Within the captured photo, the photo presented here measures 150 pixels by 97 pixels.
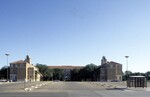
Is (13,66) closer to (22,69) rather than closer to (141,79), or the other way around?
(22,69)

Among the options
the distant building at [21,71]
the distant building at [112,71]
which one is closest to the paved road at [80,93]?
the distant building at [21,71]

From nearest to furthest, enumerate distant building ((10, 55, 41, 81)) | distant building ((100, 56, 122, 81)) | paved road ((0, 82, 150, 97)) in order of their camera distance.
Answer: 1. paved road ((0, 82, 150, 97))
2. distant building ((10, 55, 41, 81))
3. distant building ((100, 56, 122, 81))

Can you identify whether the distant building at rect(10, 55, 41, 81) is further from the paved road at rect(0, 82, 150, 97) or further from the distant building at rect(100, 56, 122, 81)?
the paved road at rect(0, 82, 150, 97)

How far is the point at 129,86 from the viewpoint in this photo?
55.9 meters

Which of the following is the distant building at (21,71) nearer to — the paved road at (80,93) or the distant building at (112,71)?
the distant building at (112,71)

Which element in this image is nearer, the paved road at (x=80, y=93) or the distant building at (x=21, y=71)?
the paved road at (x=80, y=93)

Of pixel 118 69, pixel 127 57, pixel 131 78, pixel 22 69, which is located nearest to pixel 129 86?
pixel 131 78

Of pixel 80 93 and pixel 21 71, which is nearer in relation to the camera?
pixel 80 93

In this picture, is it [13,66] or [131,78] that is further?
[13,66]

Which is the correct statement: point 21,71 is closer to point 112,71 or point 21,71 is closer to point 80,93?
point 112,71

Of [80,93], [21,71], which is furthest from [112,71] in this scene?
[80,93]

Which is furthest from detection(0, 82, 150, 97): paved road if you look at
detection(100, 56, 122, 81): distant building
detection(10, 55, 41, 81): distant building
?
detection(100, 56, 122, 81): distant building

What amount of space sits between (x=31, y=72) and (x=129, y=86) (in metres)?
126

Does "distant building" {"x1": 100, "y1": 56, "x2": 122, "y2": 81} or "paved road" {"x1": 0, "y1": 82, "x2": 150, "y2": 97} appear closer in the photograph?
"paved road" {"x1": 0, "y1": 82, "x2": 150, "y2": 97}
